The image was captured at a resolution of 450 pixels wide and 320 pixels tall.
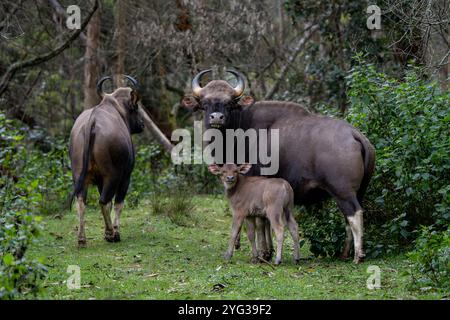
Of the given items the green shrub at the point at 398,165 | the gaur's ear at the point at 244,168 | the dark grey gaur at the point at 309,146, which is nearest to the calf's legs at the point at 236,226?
the dark grey gaur at the point at 309,146

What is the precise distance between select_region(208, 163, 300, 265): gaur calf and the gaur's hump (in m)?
1.16

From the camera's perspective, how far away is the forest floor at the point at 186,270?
841cm

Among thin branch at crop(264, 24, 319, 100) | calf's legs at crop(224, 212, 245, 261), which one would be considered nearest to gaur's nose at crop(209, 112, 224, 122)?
calf's legs at crop(224, 212, 245, 261)

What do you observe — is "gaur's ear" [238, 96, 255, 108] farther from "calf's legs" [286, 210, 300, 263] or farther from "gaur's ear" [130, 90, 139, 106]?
"gaur's ear" [130, 90, 139, 106]

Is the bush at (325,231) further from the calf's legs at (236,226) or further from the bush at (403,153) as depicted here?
the calf's legs at (236,226)

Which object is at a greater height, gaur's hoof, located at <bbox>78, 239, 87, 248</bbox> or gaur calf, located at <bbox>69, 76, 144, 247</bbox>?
gaur calf, located at <bbox>69, 76, 144, 247</bbox>

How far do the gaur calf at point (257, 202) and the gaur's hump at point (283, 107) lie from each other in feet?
3.80

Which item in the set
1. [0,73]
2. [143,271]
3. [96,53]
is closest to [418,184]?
[143,271]

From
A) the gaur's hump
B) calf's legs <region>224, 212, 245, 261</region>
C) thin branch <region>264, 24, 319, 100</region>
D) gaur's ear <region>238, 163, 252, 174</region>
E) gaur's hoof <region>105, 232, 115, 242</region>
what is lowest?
gaur's hoof <region>105, 232, 115, 242</region>

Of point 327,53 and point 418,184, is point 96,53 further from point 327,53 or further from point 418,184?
point 418,184

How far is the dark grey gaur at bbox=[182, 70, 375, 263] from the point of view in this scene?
10.4 m

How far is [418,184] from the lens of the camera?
10.6 meters

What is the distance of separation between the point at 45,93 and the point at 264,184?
1424cm

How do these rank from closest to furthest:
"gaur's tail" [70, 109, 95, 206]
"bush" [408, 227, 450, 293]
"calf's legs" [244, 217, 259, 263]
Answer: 1. "bush" [408, 227, 450, 293]
2. "calf's legs" [244, 217, 259, 263]
3. "gaur's tail" [70, 109, 95, 206]
